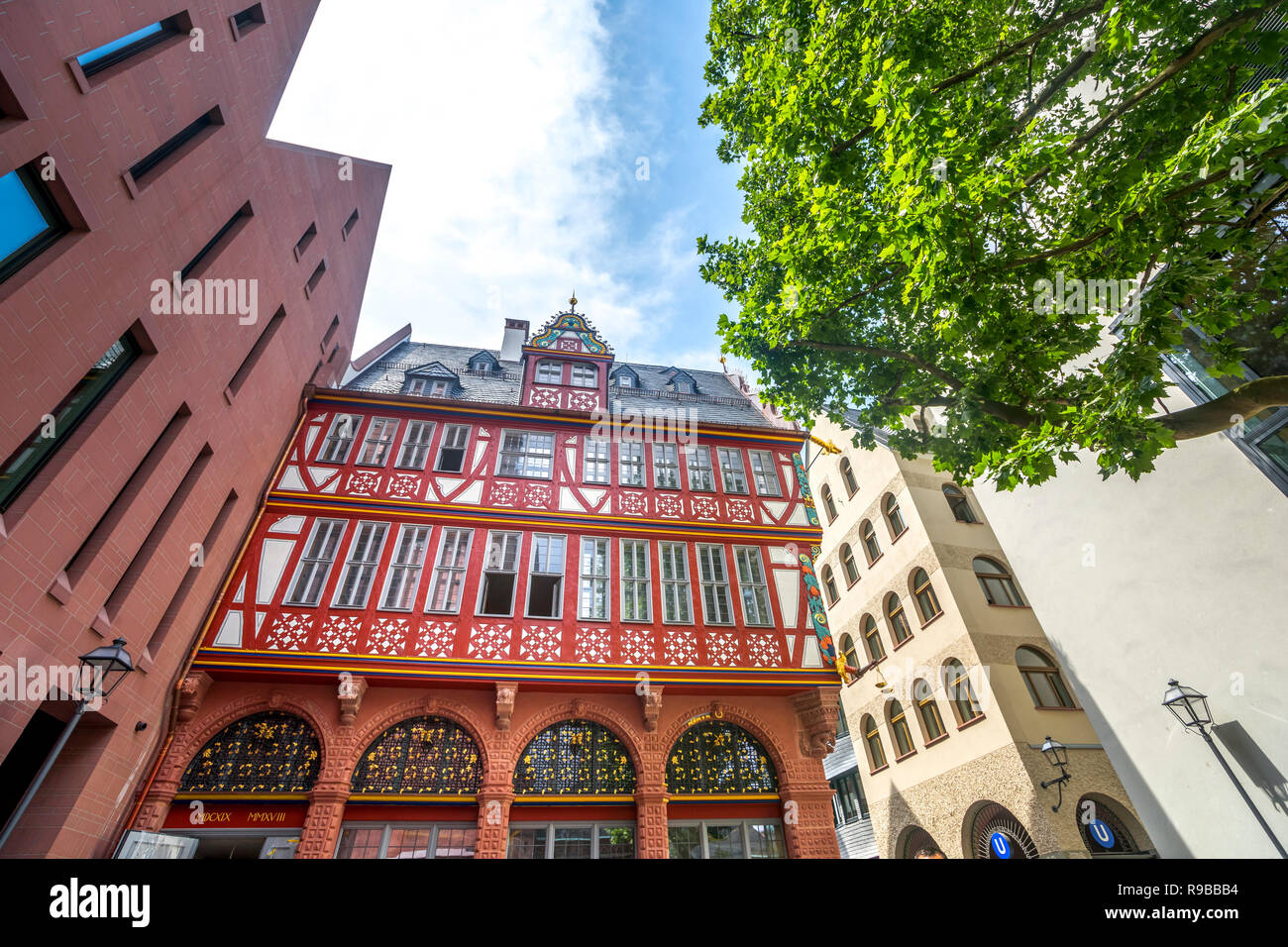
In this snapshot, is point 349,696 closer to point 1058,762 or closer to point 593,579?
point 593,579

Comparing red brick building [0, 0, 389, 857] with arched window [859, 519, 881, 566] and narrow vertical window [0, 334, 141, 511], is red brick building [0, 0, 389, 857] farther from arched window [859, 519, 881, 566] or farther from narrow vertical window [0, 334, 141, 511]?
arched window [859, 519, 881, 566]

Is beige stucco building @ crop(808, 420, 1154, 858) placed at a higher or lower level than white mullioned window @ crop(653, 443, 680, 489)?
lower

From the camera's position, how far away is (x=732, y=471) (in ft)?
54.7

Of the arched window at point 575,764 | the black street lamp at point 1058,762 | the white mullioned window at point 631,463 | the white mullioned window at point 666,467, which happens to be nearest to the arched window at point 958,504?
the black street lamp at point 1058,762

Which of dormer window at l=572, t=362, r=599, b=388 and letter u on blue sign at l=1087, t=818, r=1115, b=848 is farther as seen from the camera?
dormer window at l=572, t=362, r=599, b=388

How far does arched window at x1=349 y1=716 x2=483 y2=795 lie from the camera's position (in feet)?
38.0

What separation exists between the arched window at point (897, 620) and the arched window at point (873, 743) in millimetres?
3491

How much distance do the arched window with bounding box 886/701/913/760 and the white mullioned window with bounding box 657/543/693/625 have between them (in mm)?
10261

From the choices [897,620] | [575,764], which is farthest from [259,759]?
[897,620]

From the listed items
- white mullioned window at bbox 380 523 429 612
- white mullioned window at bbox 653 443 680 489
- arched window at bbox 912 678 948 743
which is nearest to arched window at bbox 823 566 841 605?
arched window at bbox 912 678 948 743

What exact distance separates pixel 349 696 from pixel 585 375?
10373mm

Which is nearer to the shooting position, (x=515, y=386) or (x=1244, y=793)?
(x=1244, y=793)

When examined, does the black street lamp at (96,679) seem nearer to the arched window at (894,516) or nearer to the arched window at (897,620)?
the arched window at (897,620)
